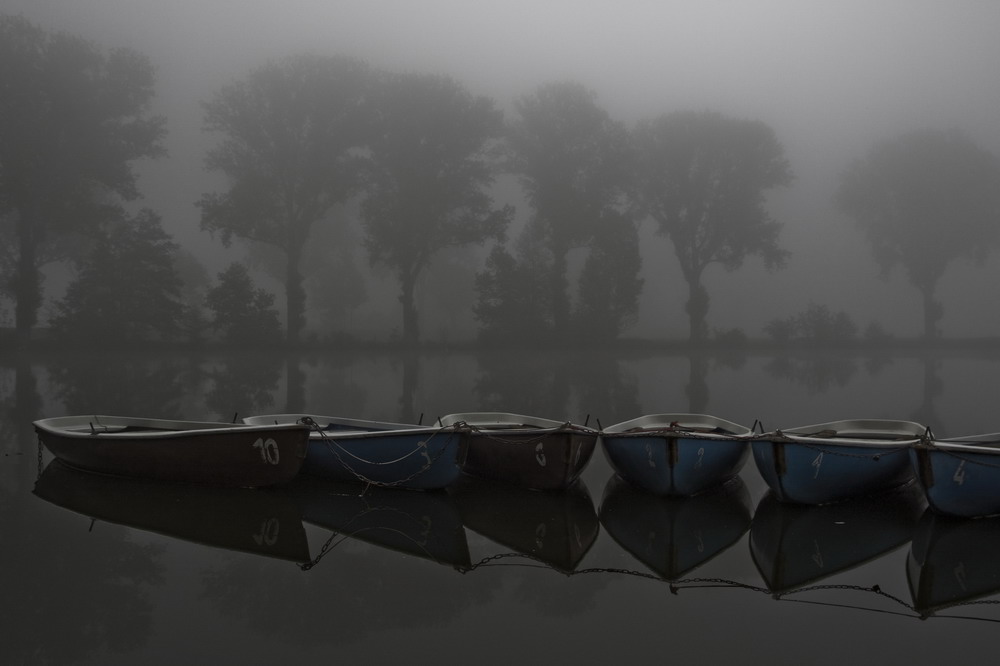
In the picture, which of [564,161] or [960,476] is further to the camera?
[564,161]

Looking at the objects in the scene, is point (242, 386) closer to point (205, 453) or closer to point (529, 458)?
point (205, 453)

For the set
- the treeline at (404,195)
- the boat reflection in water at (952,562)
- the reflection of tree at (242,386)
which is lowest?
the boat reflection in water at (952,562)

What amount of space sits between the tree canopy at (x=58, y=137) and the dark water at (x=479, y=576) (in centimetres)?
2865

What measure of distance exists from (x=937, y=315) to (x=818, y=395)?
36562mm

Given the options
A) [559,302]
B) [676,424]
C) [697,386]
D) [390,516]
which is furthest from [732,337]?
[390,516]

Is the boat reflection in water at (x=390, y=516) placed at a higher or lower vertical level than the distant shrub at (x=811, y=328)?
lower

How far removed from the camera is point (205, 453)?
8.67 metres

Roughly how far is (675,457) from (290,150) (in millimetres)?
36224

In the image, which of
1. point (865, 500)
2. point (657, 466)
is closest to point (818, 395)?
point (865, 500)

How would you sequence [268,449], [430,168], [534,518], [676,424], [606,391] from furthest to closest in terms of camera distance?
[430,168], [606,391], [676,424], [268,449], [534,518]

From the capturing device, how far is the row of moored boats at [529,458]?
7891 millimetres

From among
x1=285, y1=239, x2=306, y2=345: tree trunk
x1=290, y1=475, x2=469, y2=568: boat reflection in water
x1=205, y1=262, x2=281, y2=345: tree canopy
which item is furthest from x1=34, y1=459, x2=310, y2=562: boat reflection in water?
x1=285, y1=239, x2=306, y2=345: tree trunk

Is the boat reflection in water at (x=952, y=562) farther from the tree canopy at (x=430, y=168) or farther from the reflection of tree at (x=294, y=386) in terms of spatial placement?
the tree canopy at (x=430, y=168)

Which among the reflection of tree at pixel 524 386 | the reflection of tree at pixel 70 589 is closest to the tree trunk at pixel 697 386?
the reflection of tree at pixel 524 386
